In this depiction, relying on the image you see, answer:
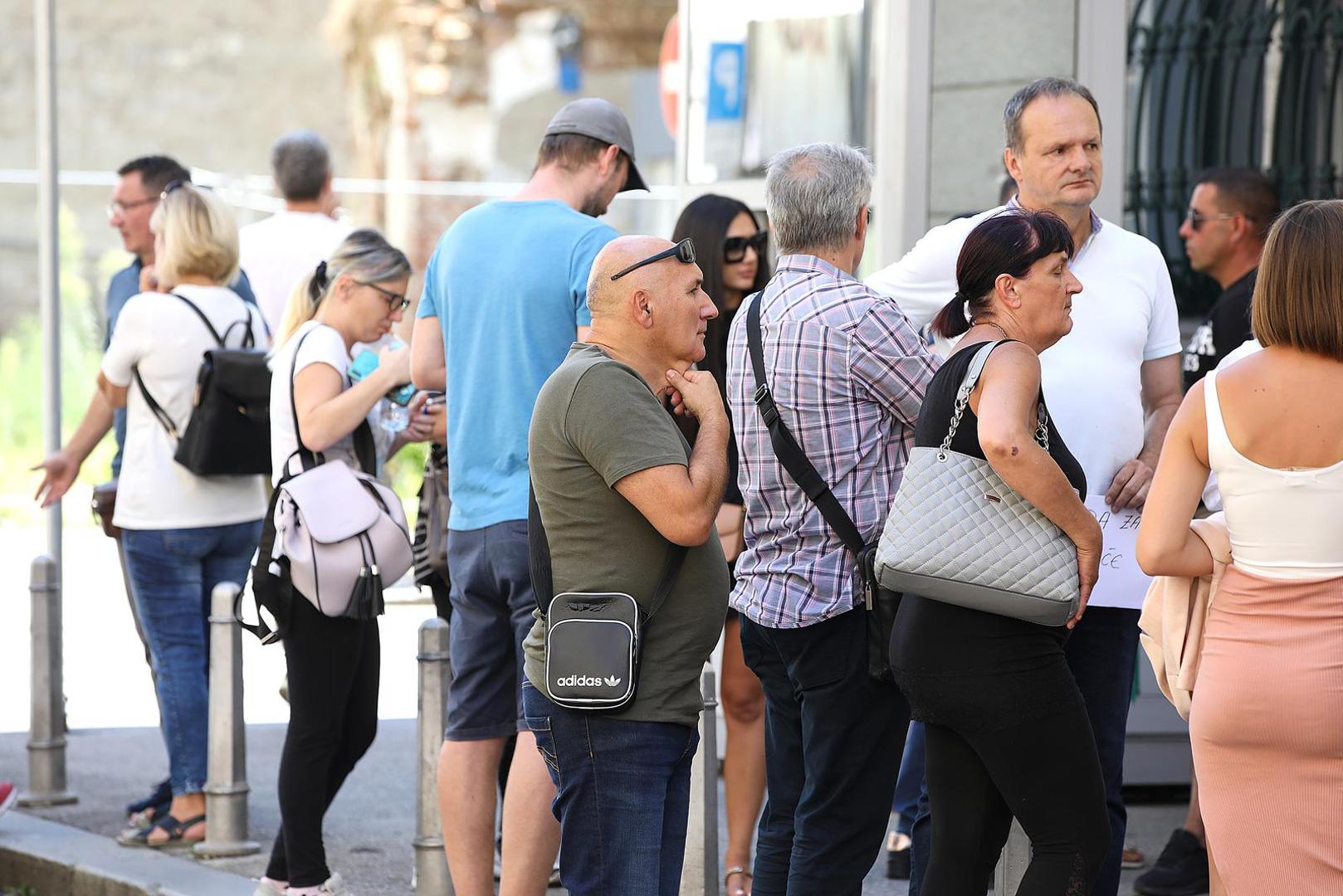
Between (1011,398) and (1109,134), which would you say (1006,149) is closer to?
(1011,398)

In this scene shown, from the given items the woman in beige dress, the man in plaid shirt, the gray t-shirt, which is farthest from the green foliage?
the woman in beige dress

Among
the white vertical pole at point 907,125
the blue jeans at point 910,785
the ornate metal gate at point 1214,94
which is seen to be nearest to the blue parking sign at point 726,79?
the white vertical pole at point 907,125

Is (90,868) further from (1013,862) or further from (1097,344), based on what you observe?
(1097,344)

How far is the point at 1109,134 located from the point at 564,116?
2.29 meters

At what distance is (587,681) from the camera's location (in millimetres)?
3670

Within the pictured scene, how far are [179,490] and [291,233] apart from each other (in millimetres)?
1627

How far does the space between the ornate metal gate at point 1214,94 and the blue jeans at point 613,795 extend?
404 centimetres

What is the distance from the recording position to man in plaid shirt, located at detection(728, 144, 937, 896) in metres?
4.23

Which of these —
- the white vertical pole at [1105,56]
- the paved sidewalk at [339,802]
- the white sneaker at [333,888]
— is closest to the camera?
the white sneaker at [333,888]

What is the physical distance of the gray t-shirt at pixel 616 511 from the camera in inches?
143

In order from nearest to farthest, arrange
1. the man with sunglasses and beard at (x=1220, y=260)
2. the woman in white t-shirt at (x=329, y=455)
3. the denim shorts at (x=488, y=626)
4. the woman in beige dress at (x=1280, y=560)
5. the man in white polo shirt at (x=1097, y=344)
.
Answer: the woman in beige dress at (x=1280, y=560), the man in white polo shirt at (x=1097, y=344), the denim shorts at (x=488, y=626), the woman in white t-shirt at (x=329, y=455), the man with sunglasses and beard at (x=1220, y=260)

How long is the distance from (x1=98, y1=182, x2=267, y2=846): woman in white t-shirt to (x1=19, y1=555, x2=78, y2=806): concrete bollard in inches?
30.1

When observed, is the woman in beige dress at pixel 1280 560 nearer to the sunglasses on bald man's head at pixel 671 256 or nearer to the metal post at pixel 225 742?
the sunglasses on bald man's head at pixel 671 256

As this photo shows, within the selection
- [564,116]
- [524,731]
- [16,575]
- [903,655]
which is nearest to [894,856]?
[524,731]
